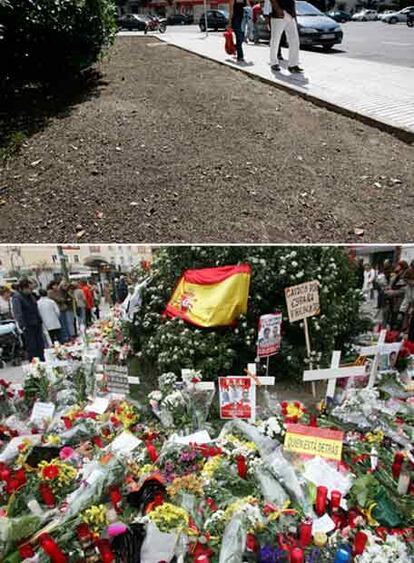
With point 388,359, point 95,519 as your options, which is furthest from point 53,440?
point 388,359

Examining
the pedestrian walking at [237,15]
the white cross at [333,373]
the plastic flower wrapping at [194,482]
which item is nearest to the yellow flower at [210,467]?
the plastic flower wrapping at [194,482]

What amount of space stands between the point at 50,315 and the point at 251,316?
145cm

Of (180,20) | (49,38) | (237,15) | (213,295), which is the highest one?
(180,20)

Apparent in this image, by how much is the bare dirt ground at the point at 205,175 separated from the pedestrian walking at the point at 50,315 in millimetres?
446

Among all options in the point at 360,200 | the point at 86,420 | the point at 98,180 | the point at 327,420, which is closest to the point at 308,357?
the point at 327,420

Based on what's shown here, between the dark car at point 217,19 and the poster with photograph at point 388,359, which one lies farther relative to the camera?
the dark car at point 217,19

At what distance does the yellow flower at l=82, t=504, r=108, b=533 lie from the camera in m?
2.43

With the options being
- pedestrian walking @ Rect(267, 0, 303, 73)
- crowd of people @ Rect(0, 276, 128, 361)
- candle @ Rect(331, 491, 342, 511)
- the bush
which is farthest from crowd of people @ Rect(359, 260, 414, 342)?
the bush

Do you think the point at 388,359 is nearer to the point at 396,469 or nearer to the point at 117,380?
the point at 396,469

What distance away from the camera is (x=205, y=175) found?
438 cm

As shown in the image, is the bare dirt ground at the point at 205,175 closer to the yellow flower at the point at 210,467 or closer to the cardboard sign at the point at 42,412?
the cardboard sign at the point at 42,412

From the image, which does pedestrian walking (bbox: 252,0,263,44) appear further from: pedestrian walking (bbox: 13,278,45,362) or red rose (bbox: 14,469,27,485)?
red rose (bbox: 14,469,27,485)

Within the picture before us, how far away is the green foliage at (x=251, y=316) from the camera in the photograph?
362cm

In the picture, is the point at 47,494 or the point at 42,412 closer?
the point at 47,494
